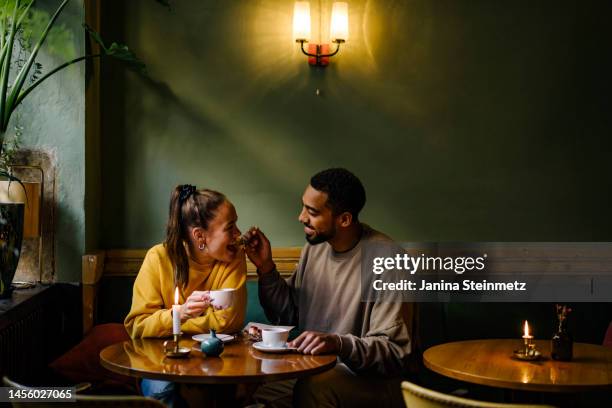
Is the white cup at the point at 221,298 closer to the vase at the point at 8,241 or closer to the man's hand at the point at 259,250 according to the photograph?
the man's hand at the point at 259,250

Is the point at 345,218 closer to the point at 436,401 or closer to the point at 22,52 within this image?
the point at 436,401

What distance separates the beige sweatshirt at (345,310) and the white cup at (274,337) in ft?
0.75

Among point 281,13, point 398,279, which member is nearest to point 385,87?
point 281,13

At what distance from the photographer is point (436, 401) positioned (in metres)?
1.98

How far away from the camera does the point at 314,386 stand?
115 inches

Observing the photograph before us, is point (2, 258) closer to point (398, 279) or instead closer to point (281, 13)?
point (398, 279)

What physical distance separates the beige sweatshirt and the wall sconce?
4.00 ft

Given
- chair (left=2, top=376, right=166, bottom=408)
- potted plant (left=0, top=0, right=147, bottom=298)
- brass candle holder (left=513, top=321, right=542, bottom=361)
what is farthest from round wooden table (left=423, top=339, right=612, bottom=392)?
potted plant (left=0, top=0, right=147, bottom=298)

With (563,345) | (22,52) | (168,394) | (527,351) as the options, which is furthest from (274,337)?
(22,52)

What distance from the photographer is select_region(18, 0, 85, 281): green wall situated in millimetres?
3654

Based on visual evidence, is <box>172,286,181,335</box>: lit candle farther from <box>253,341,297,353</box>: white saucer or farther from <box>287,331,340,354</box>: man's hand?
<box>287,331,340,354</box>: man's hand

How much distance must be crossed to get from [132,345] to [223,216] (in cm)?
62

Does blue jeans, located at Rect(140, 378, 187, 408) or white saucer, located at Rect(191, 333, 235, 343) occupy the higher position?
white saucer, located at Rect(191, 333, 235, 343)

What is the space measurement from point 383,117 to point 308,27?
24.9 inches
